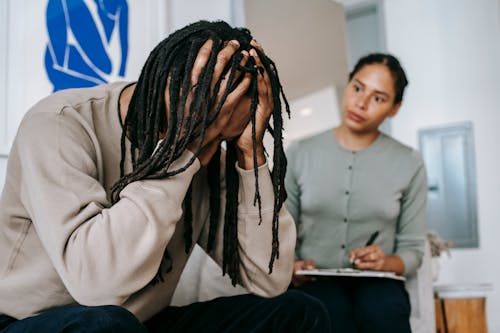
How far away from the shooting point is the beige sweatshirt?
32.1 inches

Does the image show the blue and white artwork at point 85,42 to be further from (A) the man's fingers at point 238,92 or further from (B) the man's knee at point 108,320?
(B) the man's knee at point 108,320

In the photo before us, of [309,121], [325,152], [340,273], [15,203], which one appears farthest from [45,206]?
[309,121]

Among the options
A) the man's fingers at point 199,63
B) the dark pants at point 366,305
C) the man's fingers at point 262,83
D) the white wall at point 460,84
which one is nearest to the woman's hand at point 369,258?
the dark pants at point 366,305

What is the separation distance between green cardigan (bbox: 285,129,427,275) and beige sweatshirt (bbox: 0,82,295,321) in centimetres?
79

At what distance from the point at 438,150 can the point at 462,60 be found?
50 centimetres

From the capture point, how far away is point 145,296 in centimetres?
100

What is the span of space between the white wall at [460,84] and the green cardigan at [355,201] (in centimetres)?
135

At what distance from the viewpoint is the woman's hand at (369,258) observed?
156 cm

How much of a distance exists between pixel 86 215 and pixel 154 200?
103 mm

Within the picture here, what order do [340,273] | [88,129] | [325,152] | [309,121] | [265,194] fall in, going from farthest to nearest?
[309,121]
[325,152]
[340,273]
[265,194]
[88,129]

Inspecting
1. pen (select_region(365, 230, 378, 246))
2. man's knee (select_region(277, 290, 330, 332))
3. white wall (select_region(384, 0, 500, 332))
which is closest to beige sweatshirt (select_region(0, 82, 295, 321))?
man's knee (select_region(277, 290, 330, 332))

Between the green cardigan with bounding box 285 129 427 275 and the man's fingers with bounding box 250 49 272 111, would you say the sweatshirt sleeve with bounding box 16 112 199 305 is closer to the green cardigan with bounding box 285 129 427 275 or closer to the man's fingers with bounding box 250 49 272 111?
the man's fingers with bounding box 250 49 272 111

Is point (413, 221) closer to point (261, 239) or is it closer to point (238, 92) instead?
point (261, 239)

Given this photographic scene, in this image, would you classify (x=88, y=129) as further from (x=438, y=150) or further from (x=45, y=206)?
(x=438, y=150)
